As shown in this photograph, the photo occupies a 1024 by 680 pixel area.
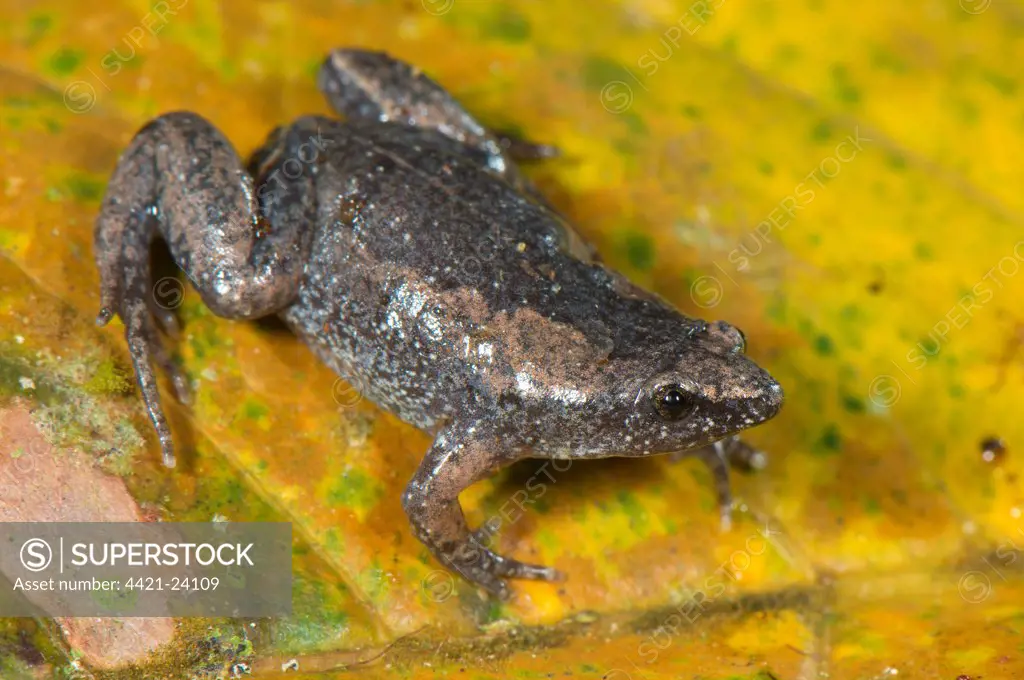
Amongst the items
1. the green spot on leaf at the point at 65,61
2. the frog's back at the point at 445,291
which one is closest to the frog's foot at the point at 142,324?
A: the frog's back at the point at 445,291

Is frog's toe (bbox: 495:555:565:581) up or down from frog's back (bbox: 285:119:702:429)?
down

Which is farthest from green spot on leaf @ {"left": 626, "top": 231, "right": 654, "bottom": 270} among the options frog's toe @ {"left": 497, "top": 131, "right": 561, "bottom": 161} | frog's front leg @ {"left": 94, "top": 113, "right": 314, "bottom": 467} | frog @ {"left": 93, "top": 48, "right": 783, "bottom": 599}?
frog's front leg @ {"left": 94, "top": 113, "right": 314, "bottom": 467}

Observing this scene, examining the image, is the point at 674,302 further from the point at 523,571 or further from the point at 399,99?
the point at 399,99

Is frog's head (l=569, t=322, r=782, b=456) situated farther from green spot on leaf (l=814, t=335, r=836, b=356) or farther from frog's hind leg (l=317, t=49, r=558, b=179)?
frog's hind leg (l=317, t=49, r=558, b=179)

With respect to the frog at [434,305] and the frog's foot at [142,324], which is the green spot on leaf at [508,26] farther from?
the frog's foot at [142,324]

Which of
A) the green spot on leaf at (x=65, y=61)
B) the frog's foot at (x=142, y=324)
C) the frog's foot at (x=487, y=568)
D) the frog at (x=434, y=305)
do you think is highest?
the frog at (x=434, y=305)

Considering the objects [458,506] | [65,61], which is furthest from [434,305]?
[65,61]

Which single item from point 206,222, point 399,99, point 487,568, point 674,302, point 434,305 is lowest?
point 487,568
